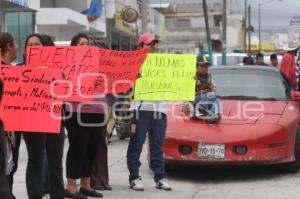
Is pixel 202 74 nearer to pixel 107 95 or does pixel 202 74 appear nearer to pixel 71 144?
pixel 107 95

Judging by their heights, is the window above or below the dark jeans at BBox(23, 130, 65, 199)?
above

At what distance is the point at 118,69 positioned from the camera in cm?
654

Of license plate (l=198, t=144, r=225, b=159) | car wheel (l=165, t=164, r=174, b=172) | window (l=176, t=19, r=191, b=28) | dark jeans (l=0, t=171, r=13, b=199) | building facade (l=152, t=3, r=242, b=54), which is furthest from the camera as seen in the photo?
window (l=176, t=19, r=191, b=28)

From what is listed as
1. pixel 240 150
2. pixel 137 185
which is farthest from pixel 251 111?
pixel 137 185

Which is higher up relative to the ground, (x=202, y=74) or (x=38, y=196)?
(x=202, y=74)

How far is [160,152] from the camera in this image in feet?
23.5

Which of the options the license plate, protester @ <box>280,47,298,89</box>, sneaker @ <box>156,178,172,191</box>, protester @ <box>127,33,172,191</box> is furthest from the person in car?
protester @ <box>280,47,298,89</box>

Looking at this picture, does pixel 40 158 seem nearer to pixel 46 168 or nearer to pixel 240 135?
pixel 46 168

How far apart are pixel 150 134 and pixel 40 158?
182 cm

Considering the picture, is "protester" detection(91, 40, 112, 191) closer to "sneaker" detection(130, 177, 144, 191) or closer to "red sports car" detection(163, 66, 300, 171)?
"sneaker" detection(130, 177, 144, 191)

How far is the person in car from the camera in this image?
26.2 feet

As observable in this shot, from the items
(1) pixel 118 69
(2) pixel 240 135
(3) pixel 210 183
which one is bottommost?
(3) pixel 210 183

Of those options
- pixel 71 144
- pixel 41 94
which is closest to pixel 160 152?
pixel 71 144

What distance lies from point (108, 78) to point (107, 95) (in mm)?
375
